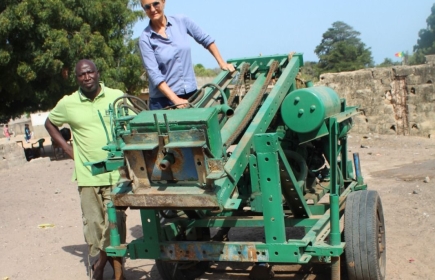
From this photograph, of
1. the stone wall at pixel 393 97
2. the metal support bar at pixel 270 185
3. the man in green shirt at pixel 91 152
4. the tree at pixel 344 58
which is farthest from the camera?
the tree at pixel 344 58

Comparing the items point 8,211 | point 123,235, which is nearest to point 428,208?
point 123,235

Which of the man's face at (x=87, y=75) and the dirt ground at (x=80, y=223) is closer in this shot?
the man's face at (x=87, y=75)

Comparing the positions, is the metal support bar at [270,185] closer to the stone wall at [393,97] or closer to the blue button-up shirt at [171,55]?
the blue button-up shirt at [171,55]

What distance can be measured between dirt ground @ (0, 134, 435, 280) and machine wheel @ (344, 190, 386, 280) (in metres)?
0.72

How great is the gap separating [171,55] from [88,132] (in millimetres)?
1089

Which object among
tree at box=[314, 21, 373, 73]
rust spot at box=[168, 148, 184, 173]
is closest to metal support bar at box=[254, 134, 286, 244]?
rust spot at box=[168, 148, 184, 173]

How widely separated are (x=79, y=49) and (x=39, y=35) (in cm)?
130

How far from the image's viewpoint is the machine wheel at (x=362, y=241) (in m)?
4.14

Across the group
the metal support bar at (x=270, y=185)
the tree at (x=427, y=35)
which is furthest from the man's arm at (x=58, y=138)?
the tree at (x=427, y=35)

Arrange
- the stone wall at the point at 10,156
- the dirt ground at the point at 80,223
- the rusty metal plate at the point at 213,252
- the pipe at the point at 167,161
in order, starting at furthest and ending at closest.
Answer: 1. the stone wall at the point at 10,156
2. the dirt ground at the point at 80,223
3. the rusty metal plate at the point at 213,252
4. the pipe at the point at 167,161

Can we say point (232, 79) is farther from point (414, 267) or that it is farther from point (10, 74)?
point (10, 74)

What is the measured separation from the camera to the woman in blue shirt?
4387 mm

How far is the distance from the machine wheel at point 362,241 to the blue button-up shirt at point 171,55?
1672 mm

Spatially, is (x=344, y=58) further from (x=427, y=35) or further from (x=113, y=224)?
(x=113, y=224)
